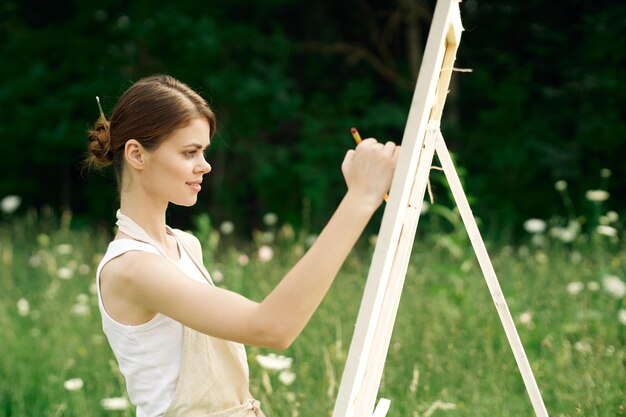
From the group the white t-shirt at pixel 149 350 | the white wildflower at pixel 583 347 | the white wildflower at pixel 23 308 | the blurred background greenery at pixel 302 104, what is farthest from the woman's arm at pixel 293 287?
the blurred background greenery at pixel 302 104

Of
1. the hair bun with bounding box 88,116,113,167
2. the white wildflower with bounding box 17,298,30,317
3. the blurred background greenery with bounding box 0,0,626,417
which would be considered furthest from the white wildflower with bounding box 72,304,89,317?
the hair bun with bounding box 88,116,113,167

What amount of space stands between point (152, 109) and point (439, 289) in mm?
1968

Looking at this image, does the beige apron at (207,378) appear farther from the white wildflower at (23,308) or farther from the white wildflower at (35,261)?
the white wildflower at (35,261)

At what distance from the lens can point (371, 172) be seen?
1.36 metres

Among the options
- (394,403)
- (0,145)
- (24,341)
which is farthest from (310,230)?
(394,403)

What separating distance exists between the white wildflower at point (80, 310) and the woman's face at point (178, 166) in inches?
89.3

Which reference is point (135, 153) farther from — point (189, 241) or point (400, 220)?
point (400, 220)

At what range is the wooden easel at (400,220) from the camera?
4.19 ft

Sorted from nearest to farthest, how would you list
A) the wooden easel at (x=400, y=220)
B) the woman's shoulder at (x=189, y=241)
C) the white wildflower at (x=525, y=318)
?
the wooden easel at (x=400, y=220) < the woman's shoulder at (x=189, y=241) < the white wildflower at (x=525, y=318)

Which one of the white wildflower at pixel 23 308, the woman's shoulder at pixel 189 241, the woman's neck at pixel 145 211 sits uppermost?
the woman's neck at pixel 145 211

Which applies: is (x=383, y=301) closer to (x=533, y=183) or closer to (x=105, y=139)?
(x=105, y=139)

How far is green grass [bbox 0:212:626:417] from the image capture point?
2.57 meters

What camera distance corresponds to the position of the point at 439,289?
3365 mm

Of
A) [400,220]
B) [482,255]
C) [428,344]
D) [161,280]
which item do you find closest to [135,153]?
[161,280]
